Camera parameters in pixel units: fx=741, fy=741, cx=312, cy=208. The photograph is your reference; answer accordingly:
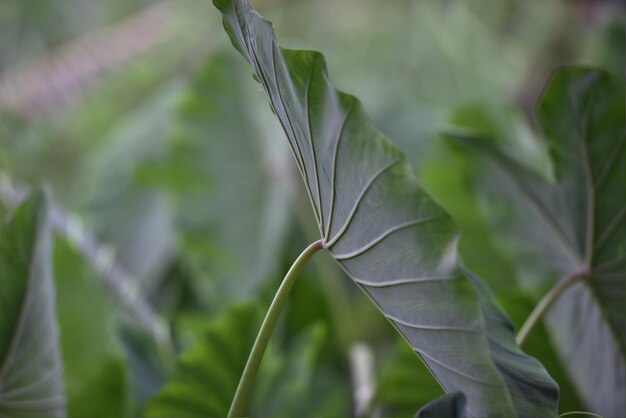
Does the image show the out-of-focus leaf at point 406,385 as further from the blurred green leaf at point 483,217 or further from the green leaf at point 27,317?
the green leaf at point 27,317

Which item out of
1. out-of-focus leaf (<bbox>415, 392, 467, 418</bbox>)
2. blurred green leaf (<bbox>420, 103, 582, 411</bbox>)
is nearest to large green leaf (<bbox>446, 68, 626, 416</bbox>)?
blurred green leaf (<bbox>420, 103, 582, 411</bbox>)

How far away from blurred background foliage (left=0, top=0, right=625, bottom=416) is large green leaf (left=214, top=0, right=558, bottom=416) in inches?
11.6

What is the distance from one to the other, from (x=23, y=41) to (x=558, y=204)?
9.89ft

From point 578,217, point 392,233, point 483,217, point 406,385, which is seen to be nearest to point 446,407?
point 392,233

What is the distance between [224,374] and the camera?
676 mm

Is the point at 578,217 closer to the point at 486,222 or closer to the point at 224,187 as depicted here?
the point at 486,222

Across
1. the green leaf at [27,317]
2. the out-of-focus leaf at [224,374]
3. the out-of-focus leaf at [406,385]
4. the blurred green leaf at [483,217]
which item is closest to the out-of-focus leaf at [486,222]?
the blurred green leaf at [483,217]

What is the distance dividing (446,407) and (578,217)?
0.91 ft

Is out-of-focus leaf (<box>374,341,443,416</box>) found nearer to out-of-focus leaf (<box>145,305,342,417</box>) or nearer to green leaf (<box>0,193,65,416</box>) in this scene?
out-of-focus leaf (<box>145,305,342,417</box>)

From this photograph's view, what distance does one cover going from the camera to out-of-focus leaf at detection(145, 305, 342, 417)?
2.13 ft

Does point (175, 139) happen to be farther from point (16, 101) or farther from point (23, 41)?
point (23, 41)

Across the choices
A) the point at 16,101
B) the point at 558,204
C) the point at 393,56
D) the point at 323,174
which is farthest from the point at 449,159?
the point at 393,56

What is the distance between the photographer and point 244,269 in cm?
136

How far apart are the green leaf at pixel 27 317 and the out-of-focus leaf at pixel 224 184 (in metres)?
0.74
